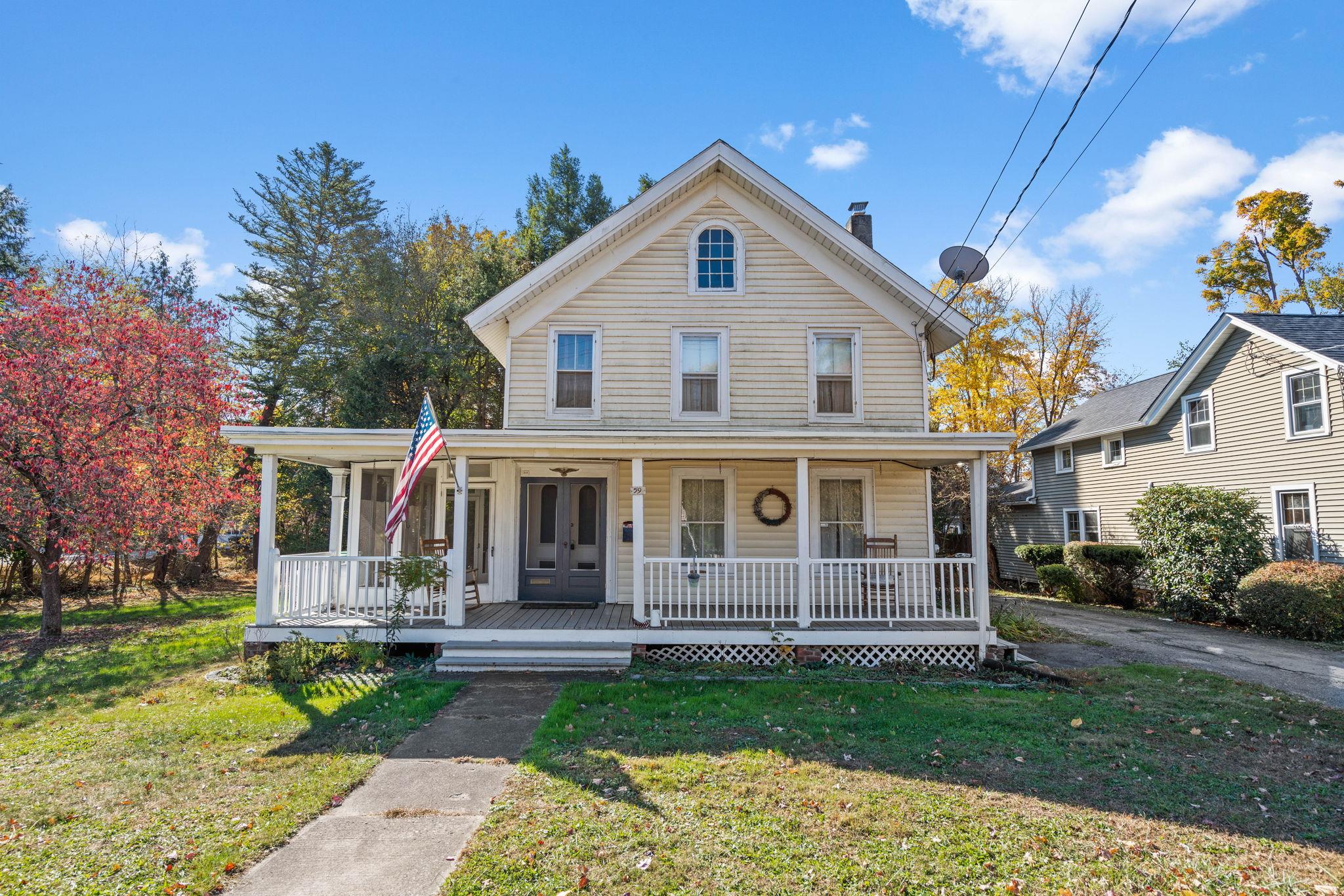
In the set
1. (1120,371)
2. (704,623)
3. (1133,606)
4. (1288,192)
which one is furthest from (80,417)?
(1288,192)

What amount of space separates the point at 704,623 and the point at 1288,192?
33.1 m

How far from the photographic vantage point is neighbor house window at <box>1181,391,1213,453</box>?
16625 millimetres

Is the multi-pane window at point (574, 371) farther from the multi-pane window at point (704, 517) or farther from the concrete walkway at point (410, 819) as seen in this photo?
the concrete walkway at point (410, 819)

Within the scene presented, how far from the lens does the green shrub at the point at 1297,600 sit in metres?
11.8

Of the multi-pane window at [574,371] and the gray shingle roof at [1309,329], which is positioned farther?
the gray shingle roof at [1309,329]

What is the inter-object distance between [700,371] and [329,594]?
6.71 meters

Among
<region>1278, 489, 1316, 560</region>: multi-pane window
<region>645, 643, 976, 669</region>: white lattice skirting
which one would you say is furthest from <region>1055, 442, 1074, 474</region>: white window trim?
<region>645, 643, 976, 669</region>: white lattice skirting

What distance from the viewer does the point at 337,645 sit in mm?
9203

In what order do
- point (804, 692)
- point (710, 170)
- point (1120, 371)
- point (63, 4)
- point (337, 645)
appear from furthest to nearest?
point (1120, 371)
point (710, 170)
point (63, 4)
point (337, 645)
point (804, 692)

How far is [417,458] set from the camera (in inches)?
312

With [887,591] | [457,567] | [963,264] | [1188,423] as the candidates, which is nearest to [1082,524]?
[1188,423]

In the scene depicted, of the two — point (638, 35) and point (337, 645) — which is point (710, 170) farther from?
point (337, 645)

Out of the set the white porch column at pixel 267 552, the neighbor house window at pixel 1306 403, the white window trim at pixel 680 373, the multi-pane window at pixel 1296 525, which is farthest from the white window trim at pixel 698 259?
the multi-pane window at pixel 1296 525

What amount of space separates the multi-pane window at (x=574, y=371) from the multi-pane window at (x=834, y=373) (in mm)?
3919
